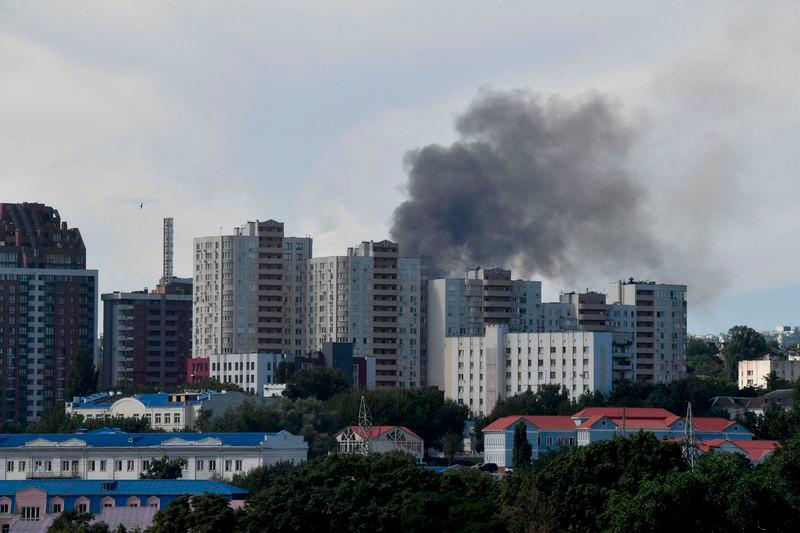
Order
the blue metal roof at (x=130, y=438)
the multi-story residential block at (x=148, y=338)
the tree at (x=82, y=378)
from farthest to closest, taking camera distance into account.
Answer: the multi-story residential block at (x=148, y=338)
the tree at (x=82, y=378)
the blue metal roof at (x=130, y=438)

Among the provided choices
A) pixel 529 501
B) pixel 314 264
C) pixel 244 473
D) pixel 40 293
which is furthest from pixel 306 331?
pixel 529 501

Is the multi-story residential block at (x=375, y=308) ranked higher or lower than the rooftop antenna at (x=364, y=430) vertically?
higher

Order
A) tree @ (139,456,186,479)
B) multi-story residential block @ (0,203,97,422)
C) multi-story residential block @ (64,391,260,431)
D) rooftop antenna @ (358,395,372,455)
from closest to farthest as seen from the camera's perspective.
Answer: tree @ (139,456,186,479)
rooftop antenna @ (358,395,372,455)
multi-story residential block @ (64,391,260,431)
multi-story residential block @ (0,203,97,422)

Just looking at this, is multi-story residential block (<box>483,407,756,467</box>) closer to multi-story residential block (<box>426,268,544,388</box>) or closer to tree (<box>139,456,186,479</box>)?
tree (<box>139,456,186,479</box>)

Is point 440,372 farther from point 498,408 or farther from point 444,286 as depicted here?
point 498,408

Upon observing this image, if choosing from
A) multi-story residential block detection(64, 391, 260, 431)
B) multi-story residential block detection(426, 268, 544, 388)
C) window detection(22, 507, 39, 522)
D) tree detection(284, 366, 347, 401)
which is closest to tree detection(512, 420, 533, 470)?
multi-story residential block detection(64, 391, 260, 431)

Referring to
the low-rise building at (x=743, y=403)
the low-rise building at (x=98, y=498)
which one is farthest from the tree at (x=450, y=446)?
the low-rise building at (x=98, y=498)

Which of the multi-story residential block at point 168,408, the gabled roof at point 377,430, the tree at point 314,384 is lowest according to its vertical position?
the gabled roof at point 377,430

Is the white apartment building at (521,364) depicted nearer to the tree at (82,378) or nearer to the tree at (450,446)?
the tree at (450,446)
